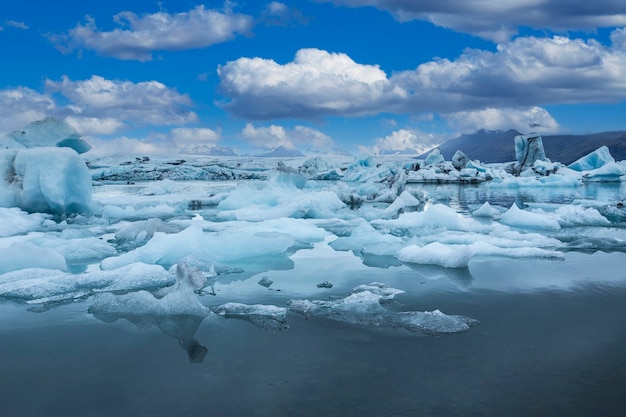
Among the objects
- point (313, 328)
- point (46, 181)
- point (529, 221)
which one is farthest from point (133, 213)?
point (313, 328)

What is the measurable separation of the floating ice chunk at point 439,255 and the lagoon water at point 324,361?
1065mm

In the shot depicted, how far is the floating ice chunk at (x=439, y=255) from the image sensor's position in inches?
231

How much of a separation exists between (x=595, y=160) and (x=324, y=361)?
3957cm

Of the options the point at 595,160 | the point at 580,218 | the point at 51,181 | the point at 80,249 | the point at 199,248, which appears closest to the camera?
the point at 199,248

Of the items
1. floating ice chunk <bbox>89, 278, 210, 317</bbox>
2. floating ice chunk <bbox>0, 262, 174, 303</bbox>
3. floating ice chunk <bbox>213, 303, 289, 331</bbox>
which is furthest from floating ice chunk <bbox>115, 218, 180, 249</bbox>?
floating ice chunk <bbox>213, 303, 289, 331</bbox>

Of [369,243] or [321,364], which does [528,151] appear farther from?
[321,364]

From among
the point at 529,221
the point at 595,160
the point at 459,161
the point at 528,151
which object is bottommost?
the point at 529,221

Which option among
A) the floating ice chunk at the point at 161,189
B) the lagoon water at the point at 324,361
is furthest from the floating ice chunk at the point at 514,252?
the floating ice chunk at the point at 161,189

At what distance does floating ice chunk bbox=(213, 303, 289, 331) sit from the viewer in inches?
147

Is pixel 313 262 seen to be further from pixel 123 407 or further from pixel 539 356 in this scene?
pixel 123 407

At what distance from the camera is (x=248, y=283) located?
5.25m

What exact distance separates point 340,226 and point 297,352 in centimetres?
726

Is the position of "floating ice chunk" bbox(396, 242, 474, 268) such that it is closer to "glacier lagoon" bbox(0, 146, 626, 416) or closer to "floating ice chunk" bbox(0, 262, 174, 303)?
"glacier lagoon" bbox(0, 146, 626, 416)

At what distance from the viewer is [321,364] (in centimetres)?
298
